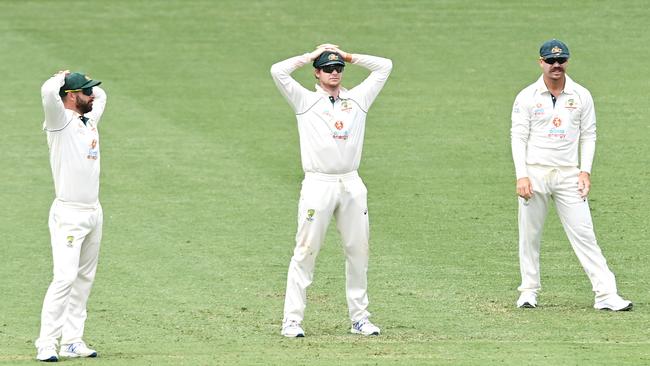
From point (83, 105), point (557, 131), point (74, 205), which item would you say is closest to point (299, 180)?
point (557, 131)

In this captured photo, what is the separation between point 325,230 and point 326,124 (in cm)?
100

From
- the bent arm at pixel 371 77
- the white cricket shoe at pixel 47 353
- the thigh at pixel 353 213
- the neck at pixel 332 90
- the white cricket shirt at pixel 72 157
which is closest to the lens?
the white cricket shoe at pixel 47 353

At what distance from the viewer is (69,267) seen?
1127 cm

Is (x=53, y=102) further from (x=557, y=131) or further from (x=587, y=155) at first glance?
(x=587, y=155)

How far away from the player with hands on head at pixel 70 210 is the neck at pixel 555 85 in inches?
181

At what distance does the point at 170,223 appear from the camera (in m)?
17.5

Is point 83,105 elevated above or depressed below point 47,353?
above

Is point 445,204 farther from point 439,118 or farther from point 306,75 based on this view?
point 306,75

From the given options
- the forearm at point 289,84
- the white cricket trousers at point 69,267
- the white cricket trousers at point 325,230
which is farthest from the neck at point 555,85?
the white cricket trousers at point 69,267

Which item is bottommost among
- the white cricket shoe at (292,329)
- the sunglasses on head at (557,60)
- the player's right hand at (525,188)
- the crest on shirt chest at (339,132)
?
the white cricket shoe at (292,329)

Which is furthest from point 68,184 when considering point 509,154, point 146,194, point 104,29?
point 104,29

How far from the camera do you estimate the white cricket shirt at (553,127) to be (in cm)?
1331

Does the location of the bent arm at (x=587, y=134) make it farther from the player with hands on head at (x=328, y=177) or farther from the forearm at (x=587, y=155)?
the player with hands on head at (x=328, y=177)

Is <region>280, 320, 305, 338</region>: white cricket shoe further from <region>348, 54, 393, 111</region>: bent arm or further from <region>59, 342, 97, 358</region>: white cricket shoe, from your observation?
<region>348, 54, 393, 111</region>: bent arm
